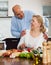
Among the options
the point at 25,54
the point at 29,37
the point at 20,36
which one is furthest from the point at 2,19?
the point at 25,54

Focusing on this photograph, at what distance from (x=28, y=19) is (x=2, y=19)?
4.68ft

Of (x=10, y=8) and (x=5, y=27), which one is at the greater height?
(x=10, y=8)

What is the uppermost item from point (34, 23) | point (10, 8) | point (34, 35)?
point (10, 8)

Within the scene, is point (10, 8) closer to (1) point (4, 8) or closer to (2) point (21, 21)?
(1) point (4, 8)

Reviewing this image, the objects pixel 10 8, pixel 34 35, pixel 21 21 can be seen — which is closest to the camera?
pixel 34 35

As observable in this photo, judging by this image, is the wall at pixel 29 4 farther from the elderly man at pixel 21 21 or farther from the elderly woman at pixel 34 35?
the elderly woman at pixel 34 35

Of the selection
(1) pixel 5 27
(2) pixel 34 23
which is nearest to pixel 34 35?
(2) pixel 34 23

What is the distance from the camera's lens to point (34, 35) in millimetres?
3105

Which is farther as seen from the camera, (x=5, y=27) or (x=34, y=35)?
(x=5, y=27)

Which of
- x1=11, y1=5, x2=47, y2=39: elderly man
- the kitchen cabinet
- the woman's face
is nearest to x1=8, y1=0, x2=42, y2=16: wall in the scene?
the kitchen cabinet

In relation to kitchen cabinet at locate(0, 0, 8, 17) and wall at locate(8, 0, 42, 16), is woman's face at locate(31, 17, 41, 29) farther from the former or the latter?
kitchen cabinet at locate(0, 0, 8, 17)

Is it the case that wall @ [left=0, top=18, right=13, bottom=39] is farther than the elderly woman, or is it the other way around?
wall @ [left=0, top=18, right=13, bottom=39]

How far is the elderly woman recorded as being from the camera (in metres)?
3.10

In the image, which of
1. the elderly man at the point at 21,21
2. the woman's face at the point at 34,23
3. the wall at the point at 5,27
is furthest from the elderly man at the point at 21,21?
the wall at the point at 5,27
